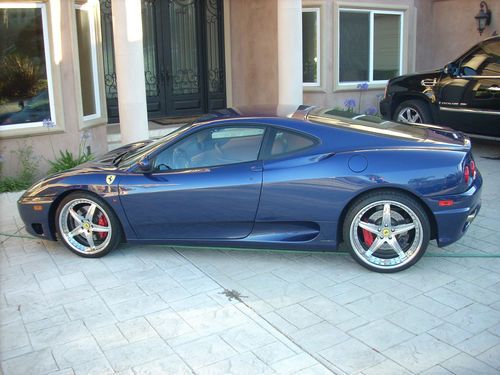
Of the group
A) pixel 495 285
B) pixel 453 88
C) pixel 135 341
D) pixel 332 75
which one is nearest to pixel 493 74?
pixel 453 88

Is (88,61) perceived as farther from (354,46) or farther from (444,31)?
(444,31)

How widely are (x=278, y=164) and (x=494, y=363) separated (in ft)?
7.52

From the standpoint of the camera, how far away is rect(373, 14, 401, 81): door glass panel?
1278 centimetres

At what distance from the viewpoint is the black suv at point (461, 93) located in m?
9.16

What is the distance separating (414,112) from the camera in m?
10.5

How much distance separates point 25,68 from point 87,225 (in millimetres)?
4192

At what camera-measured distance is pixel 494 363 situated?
3.58m

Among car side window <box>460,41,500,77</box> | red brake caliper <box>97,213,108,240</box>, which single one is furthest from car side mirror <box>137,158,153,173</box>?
car side window <box>460,41,500,77</box>

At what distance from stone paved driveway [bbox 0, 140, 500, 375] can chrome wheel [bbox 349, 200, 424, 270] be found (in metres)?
0.15

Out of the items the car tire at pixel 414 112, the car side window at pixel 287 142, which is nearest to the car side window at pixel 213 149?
the car side window at pixel 287 142

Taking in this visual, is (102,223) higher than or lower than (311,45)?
lower

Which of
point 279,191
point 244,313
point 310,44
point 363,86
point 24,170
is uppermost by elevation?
point 310,44

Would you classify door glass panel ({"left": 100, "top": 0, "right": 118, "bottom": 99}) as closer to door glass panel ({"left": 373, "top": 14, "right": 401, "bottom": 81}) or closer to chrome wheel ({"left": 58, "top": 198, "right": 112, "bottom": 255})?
door glass panel ({"left": 373, "top": 14, "right": 401, "bottom": 81})

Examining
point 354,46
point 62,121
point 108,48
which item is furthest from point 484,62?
point 108,48
